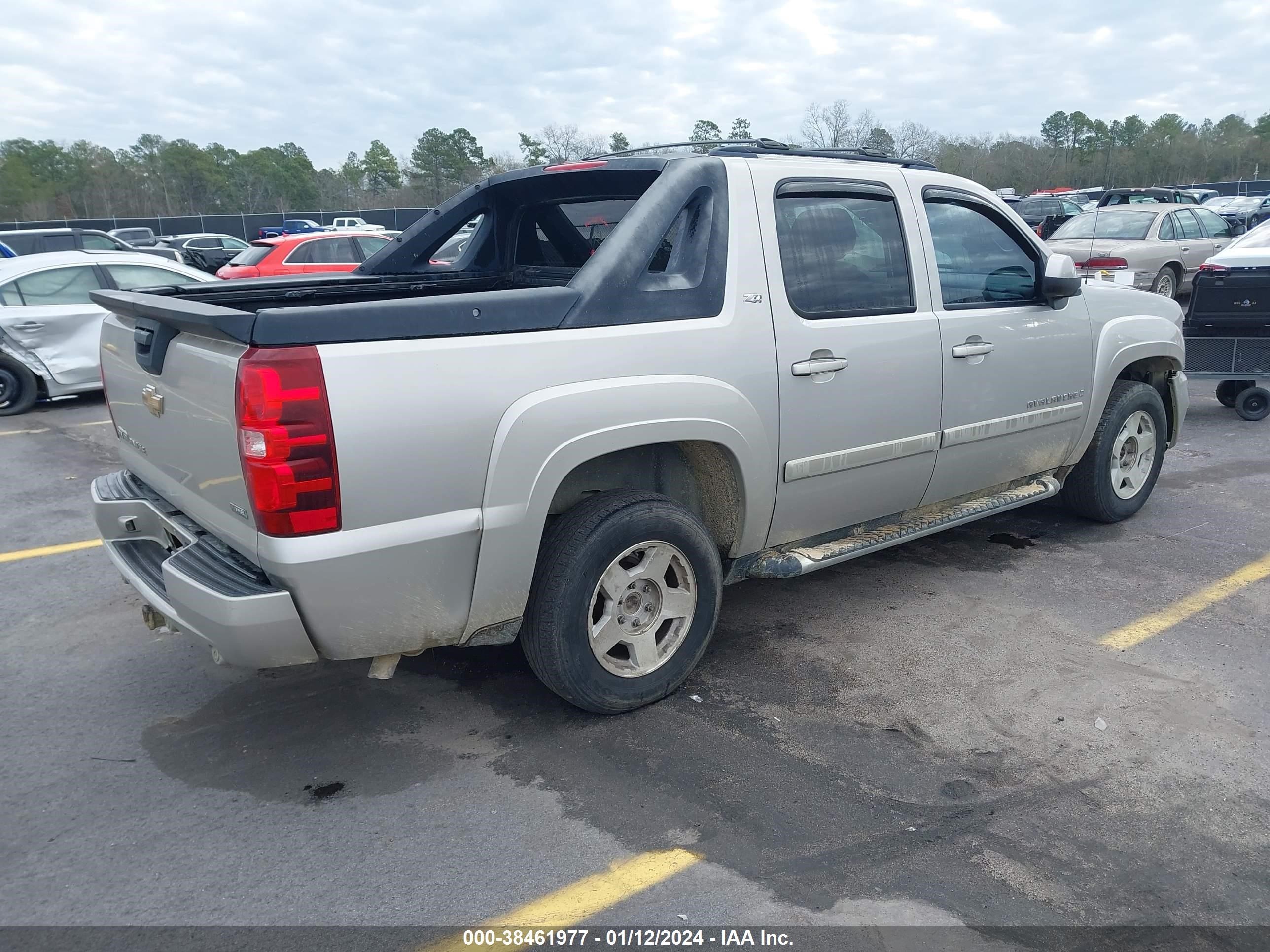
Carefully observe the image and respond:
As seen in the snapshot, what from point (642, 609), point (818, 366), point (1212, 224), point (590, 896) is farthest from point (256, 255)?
point (1212, 224)

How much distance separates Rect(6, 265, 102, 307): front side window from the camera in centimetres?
981

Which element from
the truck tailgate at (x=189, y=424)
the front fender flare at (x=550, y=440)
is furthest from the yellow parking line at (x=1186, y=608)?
the truck tailgate at (x=189, y=424)

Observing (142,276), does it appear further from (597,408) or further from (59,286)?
(597,408)

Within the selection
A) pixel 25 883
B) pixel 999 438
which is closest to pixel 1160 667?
pixel 999 438

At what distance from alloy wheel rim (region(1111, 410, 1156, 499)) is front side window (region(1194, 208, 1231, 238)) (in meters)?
10.9

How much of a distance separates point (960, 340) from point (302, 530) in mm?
2997

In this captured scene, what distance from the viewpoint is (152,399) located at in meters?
3.33

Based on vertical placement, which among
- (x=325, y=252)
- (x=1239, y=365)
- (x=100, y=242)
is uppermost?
(x=100, y=242)

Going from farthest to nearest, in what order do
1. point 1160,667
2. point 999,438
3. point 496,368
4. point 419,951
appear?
point 999,438 → point 1160,667 → point 496,368 → point 419,951

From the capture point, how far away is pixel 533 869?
2756 millimetres

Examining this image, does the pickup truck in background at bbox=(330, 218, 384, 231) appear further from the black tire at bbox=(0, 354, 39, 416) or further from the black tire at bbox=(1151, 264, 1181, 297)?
the black tire at bbox=(1151, 264, 1181, 297)

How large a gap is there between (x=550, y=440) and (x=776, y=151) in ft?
6.11

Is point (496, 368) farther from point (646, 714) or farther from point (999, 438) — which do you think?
point (999, 438)

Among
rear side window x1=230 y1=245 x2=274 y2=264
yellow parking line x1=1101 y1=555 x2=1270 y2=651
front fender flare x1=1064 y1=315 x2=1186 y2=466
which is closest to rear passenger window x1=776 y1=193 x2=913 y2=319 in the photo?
front fender flare x1=1064 y1=315 x2=1186 y2=466
